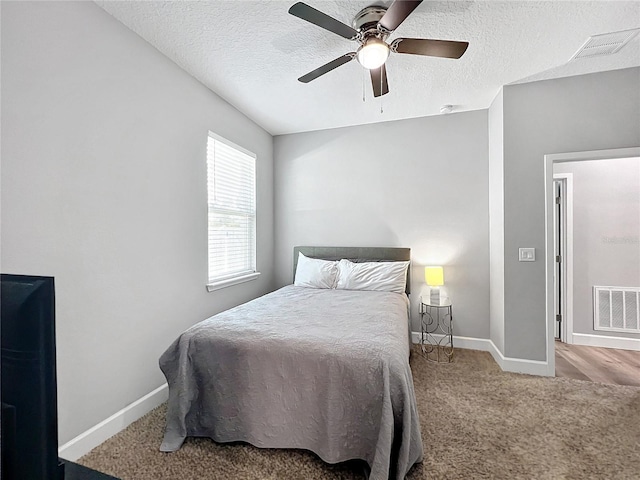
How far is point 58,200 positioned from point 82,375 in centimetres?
106

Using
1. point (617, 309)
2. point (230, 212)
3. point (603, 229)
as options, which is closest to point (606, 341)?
point (617, 309)

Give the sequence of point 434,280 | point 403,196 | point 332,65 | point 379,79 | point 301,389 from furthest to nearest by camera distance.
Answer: point 403,196
point 434,280
point 379,79
point 332,65
point 301,389

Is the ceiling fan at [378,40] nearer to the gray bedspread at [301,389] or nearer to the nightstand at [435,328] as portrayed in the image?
the gray bedspread at [301,389]

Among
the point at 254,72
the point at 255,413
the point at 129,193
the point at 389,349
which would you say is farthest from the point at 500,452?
the point at 254,72

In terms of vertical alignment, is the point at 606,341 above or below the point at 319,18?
below

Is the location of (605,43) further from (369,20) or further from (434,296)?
(434,296)

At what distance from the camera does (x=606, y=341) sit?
3.49 metres

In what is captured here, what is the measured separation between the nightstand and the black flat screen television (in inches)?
134

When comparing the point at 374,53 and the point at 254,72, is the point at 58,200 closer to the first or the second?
the point at 254,72

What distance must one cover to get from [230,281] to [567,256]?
403 cm

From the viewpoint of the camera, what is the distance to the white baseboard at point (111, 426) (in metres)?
1.75

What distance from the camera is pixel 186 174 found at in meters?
2.68

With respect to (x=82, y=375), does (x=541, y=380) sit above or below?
below

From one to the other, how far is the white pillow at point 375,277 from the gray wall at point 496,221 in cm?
95
